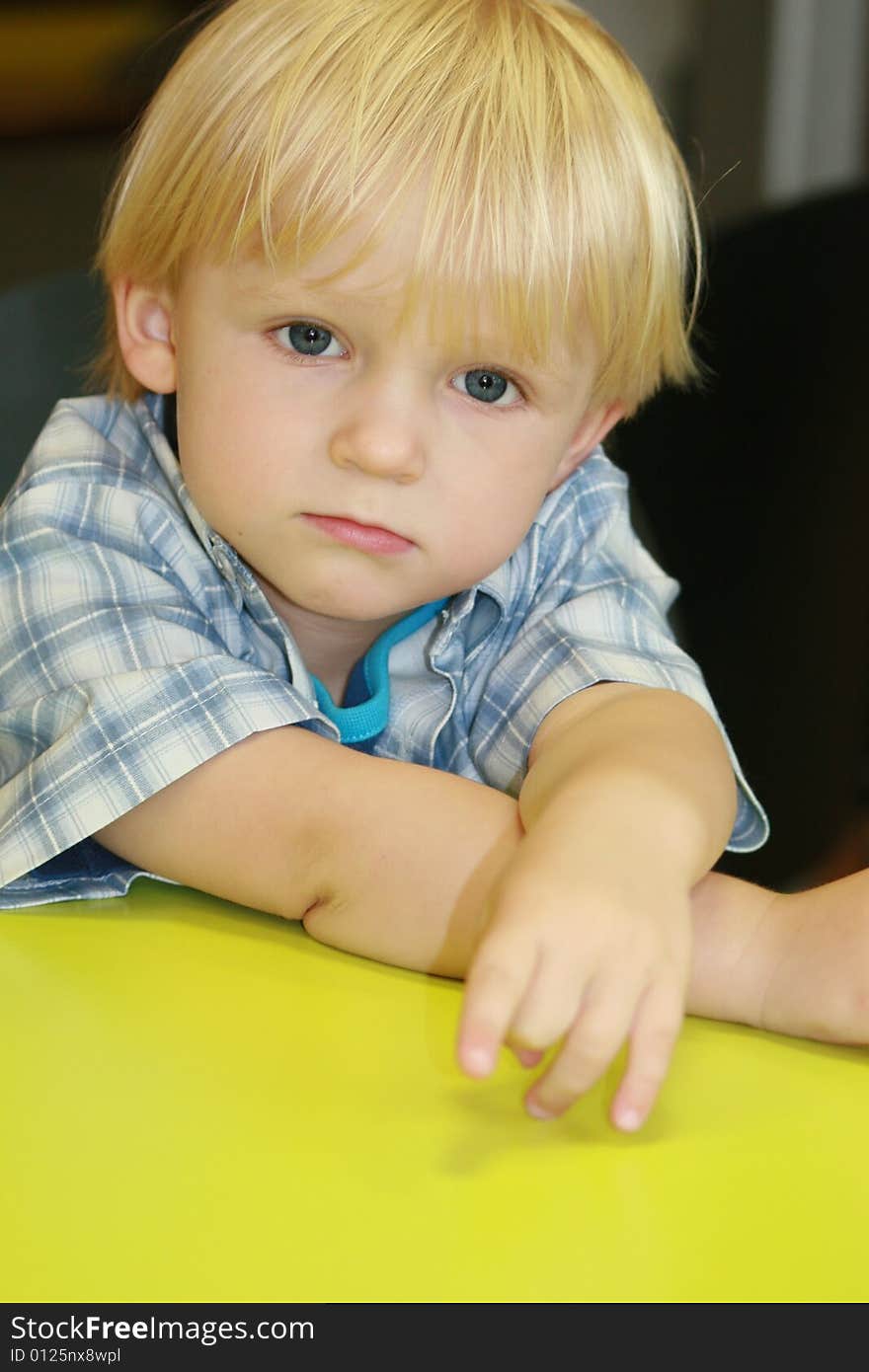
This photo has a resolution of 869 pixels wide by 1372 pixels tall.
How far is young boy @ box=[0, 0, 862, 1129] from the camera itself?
66 cm

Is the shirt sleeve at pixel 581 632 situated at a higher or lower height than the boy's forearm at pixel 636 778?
lower

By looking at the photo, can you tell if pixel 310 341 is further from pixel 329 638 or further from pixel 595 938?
pixel 595 938

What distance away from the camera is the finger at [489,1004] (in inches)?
18.1

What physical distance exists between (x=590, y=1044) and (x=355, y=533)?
317 millimetres

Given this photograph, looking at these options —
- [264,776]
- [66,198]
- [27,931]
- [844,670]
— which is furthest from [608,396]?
[66,198]

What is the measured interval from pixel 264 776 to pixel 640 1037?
24 centimetres

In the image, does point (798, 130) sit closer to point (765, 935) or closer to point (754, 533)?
point (754, 533)

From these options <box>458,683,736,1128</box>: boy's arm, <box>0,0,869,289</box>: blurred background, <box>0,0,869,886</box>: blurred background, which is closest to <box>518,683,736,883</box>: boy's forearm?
<box>458,683,736,1128</box>: boy's arm

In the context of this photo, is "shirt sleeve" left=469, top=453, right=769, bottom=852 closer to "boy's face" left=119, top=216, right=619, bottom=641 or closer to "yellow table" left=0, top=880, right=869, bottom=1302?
"boy's face" left=119, top=216, right=619, bottom=641

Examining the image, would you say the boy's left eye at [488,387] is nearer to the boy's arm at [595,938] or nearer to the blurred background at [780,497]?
the boy's arm at [595,938]

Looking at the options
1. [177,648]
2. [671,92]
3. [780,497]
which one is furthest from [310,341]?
[671,92]

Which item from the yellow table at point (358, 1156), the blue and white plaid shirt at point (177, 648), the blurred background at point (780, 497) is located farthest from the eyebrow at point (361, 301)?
the blurred background at point (780, 497)

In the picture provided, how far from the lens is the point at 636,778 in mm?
599
